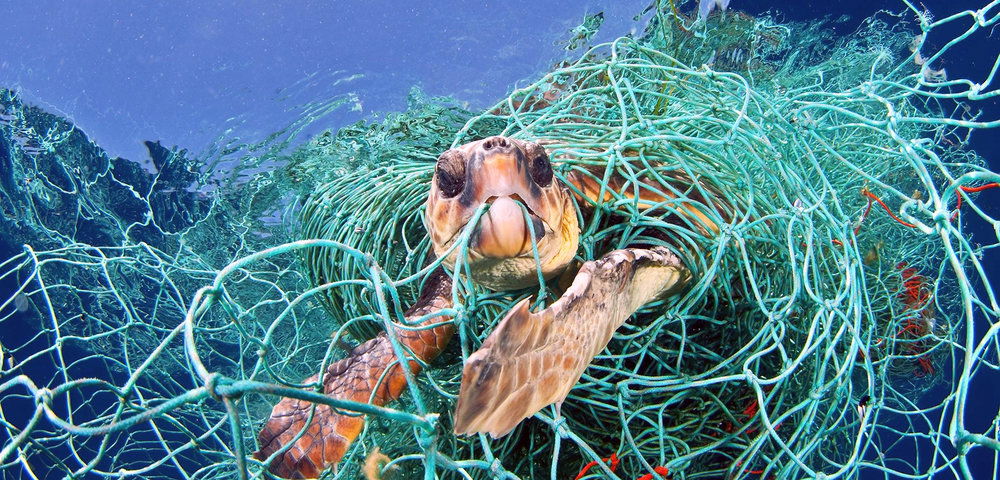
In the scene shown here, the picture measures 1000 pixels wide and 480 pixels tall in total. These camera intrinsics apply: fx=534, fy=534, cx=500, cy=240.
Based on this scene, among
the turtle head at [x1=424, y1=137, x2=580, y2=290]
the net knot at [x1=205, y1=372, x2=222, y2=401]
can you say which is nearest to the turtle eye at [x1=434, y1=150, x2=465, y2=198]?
the turtle head at [x1=424, y1=137, x2=580, y2=290]

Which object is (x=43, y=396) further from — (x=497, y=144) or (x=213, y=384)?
(x=497, y=144)

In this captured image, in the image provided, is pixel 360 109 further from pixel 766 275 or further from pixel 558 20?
pixel 766 275

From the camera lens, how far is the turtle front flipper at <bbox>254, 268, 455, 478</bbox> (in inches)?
59.2

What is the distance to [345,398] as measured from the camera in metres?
1.62

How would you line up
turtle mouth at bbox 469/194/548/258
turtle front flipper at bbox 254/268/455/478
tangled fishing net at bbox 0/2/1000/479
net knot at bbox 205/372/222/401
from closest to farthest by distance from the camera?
net knot at bbox 205/372/222/401 < tangled fishing net at bbox 0/2/1000/479 < turtle mouth at bbox 469/194/548/258 < turtle front flipper at bbox 254/268/455/478

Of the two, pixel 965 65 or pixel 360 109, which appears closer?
pixel 360 109

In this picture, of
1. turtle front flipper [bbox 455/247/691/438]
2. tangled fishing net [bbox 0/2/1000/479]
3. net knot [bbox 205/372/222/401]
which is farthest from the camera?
tangled fishing net [bbox 0/2/1000/479]

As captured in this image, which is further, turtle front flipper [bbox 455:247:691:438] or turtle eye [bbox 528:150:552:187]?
turtle eye [bbox 528:150:552:187]

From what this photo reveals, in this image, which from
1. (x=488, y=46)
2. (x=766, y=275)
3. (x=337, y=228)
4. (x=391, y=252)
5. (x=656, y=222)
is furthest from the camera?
(x=488, y=46)

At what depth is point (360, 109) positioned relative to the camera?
395 centimetres

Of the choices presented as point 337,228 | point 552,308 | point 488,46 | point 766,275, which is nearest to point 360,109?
point 488,46

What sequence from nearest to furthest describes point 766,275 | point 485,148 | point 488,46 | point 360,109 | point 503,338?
point 503,338
point 485,148
point 766,275
point 360,109
point 488,46

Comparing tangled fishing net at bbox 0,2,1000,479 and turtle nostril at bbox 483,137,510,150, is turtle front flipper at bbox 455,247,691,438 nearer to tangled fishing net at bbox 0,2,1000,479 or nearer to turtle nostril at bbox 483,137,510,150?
tangled fishing net at bbox 0,2,1000,479

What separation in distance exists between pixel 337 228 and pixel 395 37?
3.71m
